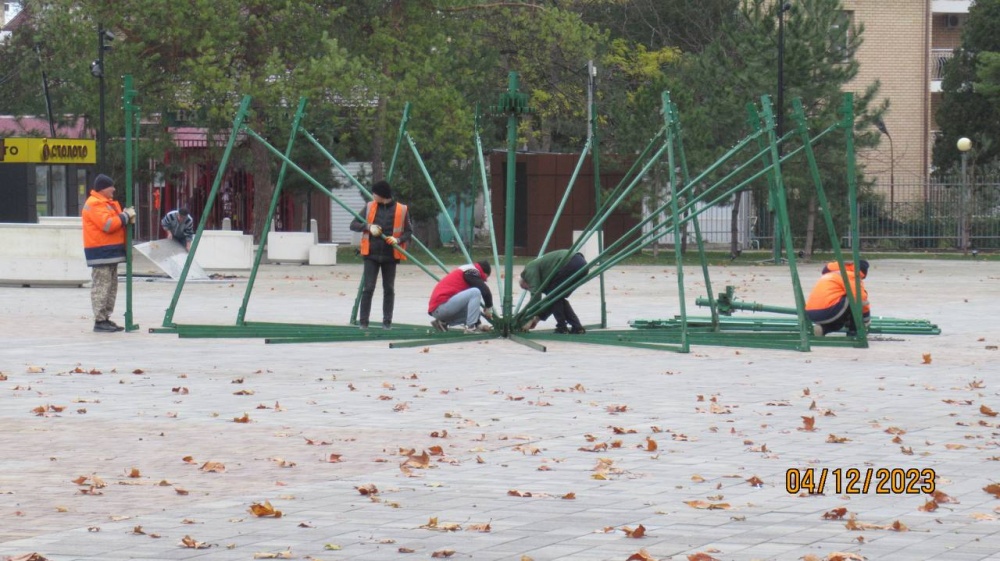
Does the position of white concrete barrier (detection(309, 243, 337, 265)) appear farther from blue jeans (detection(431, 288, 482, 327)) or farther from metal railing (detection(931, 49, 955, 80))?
metal railing (detection(931, 49, 955, 80))

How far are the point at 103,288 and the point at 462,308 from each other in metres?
3.67

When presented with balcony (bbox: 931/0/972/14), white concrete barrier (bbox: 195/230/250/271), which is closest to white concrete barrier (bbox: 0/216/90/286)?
white concrete barrier (bbox: 195/230/250/271)

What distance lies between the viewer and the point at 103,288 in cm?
1702

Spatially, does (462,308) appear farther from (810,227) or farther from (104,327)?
(810,227)

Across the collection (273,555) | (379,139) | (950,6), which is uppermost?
(950,6)

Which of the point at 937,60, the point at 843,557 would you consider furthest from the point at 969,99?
the point at 843,557

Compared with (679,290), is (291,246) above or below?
above

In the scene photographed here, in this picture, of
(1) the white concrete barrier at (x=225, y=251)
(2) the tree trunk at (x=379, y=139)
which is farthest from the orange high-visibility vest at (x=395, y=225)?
(2) the tree trunk at (x=379, y=139)

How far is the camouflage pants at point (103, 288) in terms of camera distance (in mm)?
16906

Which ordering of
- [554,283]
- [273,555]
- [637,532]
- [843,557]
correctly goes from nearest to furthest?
[843,557] < [273,555] < [637,532] < [554,283]

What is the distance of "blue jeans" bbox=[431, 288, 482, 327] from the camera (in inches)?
652

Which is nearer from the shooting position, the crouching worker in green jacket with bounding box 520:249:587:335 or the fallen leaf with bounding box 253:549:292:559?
the fallen leaf with bounding box 253:549:292:559
